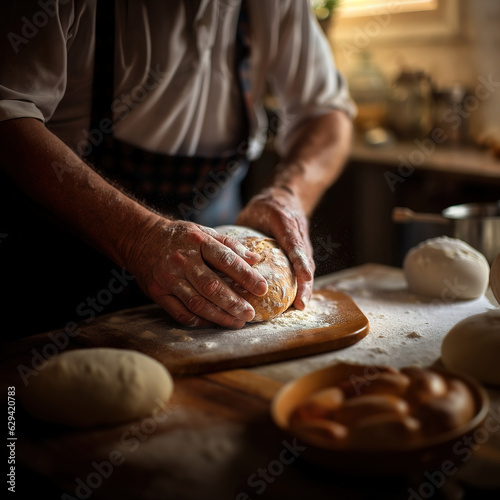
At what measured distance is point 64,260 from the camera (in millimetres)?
1380

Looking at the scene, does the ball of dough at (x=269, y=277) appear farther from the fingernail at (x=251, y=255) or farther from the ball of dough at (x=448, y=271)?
the ball of dough at (x=448, y=271)

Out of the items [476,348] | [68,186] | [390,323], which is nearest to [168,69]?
[68,186]

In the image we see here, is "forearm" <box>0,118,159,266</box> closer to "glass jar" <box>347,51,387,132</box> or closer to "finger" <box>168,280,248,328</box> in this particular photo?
"finger" <box>168,280,248,328</box>

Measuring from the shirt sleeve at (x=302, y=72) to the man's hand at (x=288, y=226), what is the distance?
0.46m

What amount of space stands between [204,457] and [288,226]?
2.14 feet

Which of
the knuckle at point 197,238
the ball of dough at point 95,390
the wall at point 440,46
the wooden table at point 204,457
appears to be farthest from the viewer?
the wall at point 440,46

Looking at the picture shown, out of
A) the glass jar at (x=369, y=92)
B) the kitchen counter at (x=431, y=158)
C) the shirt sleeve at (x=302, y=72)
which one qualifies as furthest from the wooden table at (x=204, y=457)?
the glass jar at (x=369, y=92)

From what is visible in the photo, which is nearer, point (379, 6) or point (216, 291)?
point (216, 291)

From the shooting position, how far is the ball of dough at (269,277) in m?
1.16

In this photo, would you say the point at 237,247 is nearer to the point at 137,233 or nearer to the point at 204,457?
the point at 137,233

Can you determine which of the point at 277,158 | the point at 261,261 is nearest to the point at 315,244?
the point at 261,261

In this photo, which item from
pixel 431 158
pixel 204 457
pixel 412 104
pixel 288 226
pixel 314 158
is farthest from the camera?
pixel 412 104

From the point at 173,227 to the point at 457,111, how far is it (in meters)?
2.07

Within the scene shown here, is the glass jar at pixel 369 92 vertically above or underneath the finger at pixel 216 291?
above
